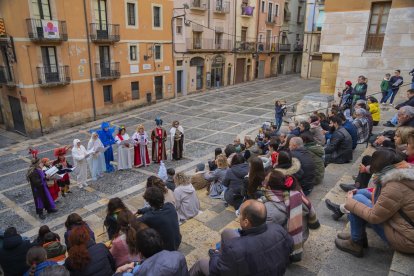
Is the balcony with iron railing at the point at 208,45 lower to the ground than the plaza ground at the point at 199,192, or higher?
higher

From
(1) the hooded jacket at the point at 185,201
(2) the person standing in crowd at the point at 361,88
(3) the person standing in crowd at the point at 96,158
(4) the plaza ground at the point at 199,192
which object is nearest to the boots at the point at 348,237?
(4) the plaza ground at the point at 199,192

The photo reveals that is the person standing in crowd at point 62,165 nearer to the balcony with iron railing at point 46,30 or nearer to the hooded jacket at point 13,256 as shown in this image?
the hooded jacket at point 13,256

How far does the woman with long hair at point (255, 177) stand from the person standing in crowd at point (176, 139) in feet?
27.8

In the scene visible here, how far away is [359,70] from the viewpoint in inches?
605

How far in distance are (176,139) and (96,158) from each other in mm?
3416

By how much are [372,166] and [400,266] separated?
118 centimetres

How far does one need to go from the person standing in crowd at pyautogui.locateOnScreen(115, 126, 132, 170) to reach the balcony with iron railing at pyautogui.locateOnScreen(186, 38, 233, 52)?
761 inches

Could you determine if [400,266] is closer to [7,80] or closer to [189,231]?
[189,231]

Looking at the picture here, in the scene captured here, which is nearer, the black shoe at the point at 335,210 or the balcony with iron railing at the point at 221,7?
the black shoe at the point at 335,210

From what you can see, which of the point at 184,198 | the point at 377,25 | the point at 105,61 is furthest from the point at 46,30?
the point at 377,25

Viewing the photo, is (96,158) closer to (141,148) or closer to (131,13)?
(141,148)

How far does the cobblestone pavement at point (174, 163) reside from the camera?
20.0 ft

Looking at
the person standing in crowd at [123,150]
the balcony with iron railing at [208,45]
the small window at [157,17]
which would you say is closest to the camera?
the person standing in crowd at [123,150]

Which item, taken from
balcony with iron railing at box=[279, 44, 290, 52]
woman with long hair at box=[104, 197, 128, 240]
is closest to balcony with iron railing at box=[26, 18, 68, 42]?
woman with long hair at box=[104, 197, 128, 240]
